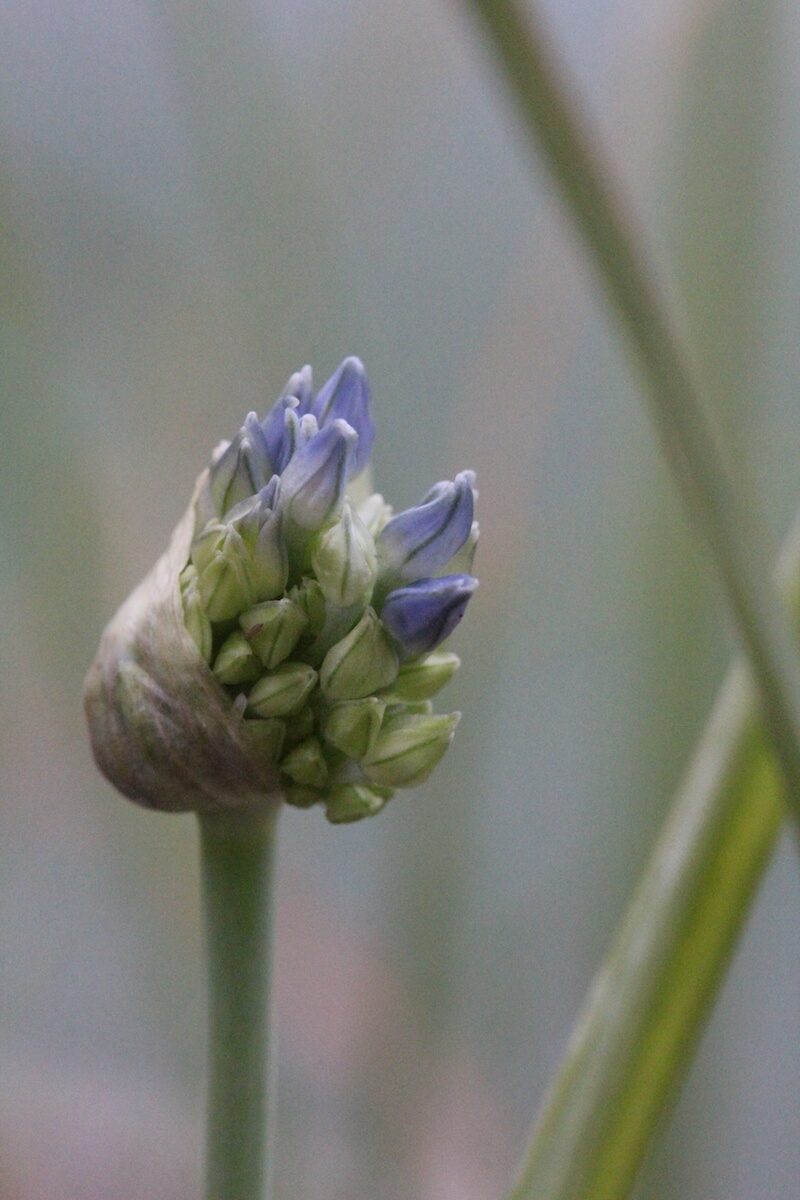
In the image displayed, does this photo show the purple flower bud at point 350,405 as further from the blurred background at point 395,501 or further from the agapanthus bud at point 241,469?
the blurred background at point 395,501

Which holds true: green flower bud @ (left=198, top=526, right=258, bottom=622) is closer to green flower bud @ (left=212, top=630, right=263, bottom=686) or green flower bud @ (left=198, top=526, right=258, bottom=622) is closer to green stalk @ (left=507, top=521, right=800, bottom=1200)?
green flower bud @ (left=212, top=630, right=263, bottom=686)

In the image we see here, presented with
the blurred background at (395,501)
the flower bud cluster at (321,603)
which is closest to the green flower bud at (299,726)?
the flower bud cluster at (321,603)

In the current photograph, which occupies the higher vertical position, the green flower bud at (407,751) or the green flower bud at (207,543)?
the green flower bud at (207,543)

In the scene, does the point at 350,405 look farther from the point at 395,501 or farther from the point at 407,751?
the point at 395,501

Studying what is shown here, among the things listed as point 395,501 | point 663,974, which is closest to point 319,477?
point 663,974

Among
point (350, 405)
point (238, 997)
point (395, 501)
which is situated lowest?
point (238, 997)

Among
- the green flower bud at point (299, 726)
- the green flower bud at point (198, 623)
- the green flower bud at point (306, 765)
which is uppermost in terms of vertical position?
the green flower bud at point (198, 623)

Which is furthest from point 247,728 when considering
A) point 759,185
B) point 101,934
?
point 101,934

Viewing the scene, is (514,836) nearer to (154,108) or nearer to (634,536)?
(634,536)

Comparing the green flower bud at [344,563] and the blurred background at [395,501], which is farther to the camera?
the blurred background at [395,501]
